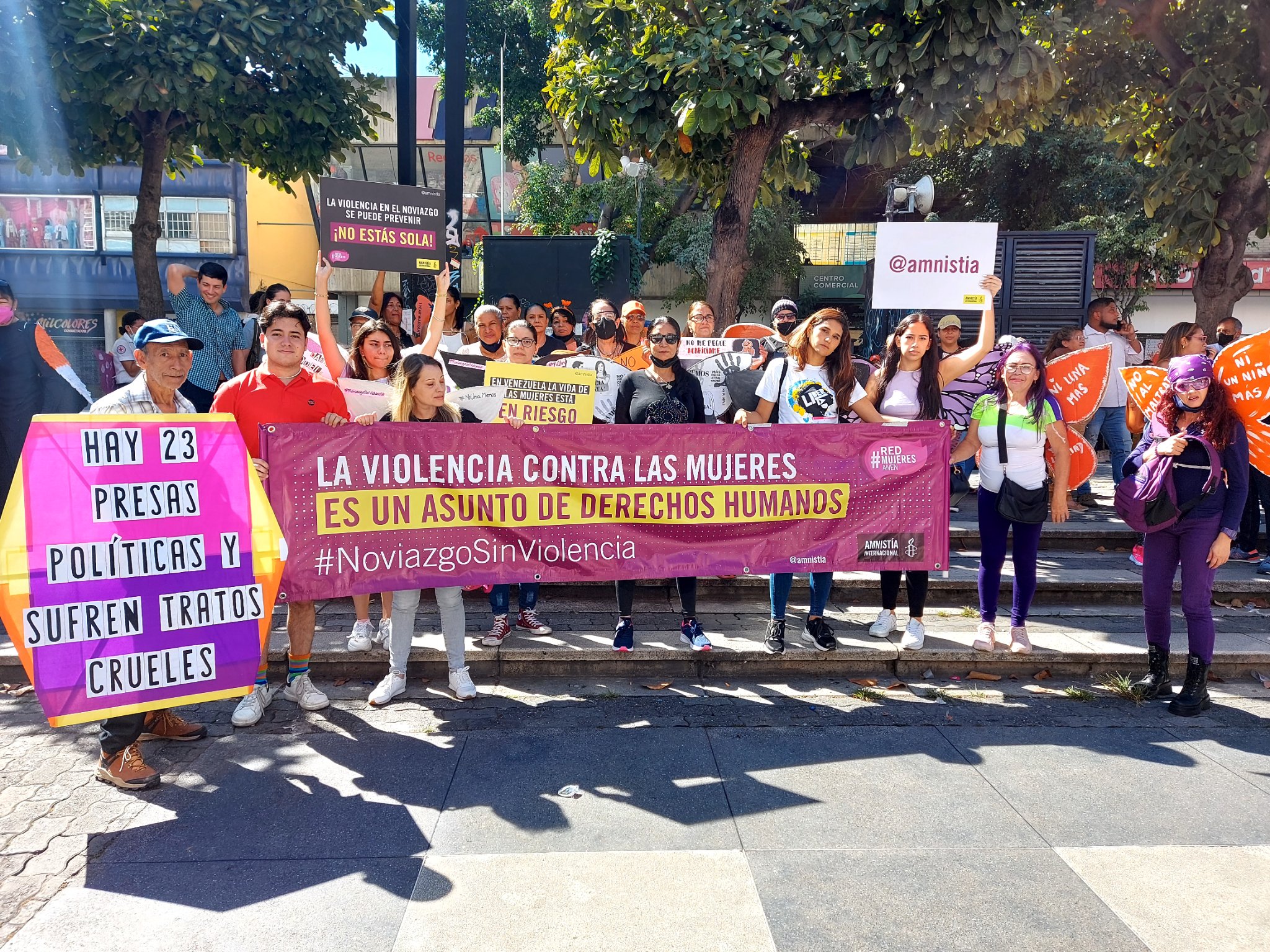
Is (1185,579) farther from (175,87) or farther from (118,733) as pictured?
(175,87)

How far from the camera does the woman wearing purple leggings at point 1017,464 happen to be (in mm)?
5098

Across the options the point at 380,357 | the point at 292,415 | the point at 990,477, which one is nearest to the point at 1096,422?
the point at 990,477

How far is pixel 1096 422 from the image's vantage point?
375 inches

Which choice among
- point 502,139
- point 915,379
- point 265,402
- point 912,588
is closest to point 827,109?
point 915,379

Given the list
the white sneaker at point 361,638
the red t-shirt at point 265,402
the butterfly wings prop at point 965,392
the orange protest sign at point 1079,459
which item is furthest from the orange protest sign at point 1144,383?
the white sneaker at point 361,638

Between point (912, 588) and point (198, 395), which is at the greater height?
point (198, 395)

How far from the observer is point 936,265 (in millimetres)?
5828

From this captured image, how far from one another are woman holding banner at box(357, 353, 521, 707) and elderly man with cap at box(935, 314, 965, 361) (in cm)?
468

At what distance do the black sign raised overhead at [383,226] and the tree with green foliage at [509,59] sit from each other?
15806mm

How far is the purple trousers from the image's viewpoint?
4.71 meters

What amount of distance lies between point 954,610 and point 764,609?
144 centimetres

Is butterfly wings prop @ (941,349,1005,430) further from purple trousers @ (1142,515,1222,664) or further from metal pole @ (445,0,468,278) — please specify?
metal pole @ (445,0,468,278)

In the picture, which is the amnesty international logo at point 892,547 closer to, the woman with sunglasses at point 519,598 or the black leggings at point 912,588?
the black leggings at point 912,588

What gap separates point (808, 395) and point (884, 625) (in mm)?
1585
